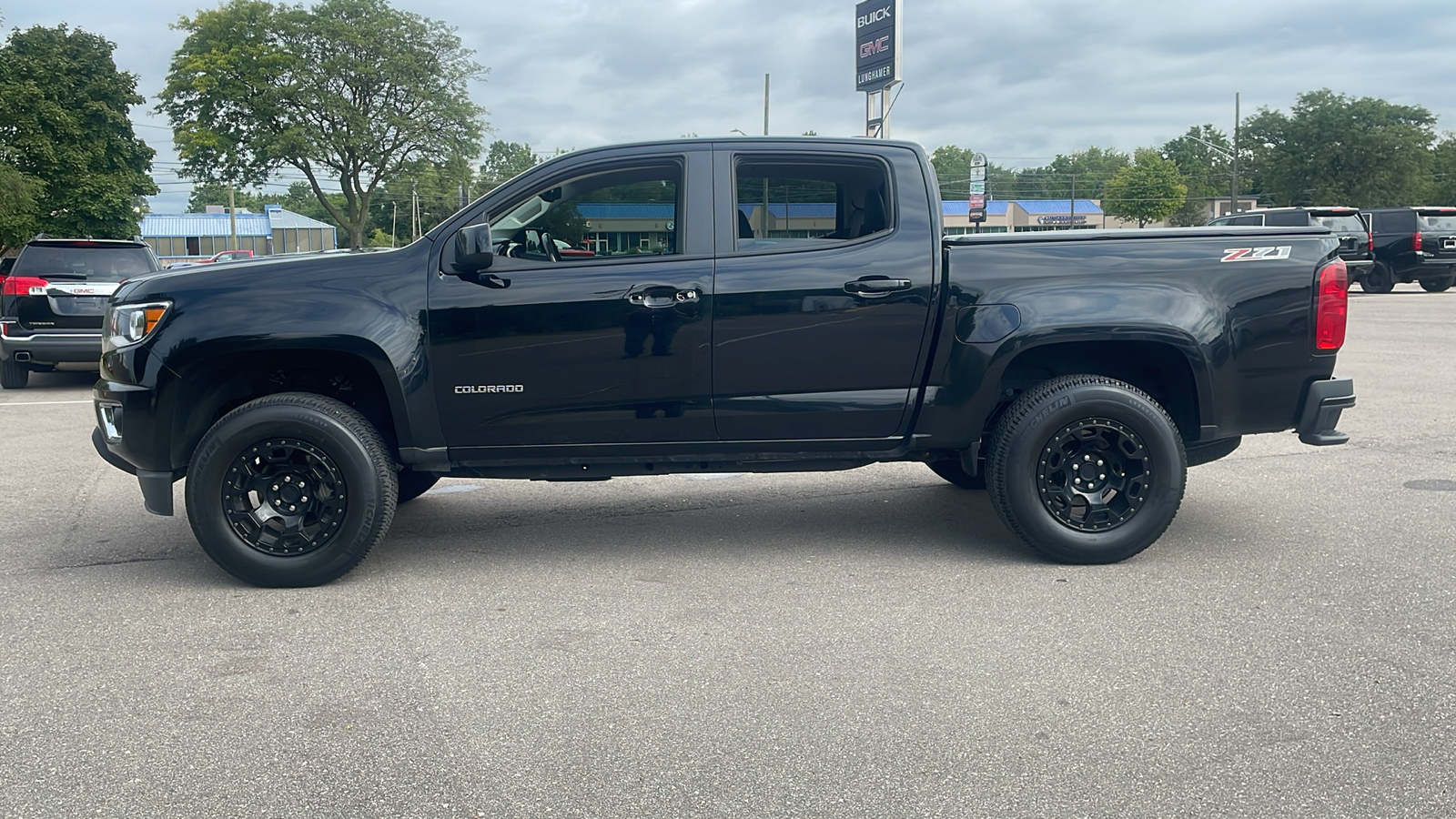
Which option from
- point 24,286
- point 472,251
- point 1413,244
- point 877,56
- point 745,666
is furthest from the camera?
point 877,56

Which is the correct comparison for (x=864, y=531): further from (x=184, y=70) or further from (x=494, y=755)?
(x=184, y=70)

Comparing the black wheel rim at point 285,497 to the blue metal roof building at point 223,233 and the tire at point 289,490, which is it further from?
the blue metal roof building at point 223,233

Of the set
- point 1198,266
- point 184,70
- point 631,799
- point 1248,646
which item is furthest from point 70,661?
point 184,70

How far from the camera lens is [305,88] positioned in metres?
38.0

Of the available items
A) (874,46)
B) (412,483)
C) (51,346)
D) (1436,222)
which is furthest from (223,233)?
(412,483)

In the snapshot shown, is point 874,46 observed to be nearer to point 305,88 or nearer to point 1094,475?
point 305,88

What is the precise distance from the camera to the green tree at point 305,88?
37.7 m

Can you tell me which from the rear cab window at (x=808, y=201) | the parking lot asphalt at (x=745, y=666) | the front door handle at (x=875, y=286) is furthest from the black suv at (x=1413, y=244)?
the front door handle at (x=875, y=286)

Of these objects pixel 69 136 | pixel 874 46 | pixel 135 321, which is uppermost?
pixel 874 46

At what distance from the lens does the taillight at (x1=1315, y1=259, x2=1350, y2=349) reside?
5219 millimetres

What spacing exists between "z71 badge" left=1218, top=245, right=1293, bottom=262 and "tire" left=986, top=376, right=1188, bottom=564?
0.72 meters

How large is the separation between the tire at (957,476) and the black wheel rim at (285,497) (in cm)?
330

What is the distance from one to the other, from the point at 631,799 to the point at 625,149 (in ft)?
10.2

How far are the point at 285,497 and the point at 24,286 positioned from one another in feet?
29.5
